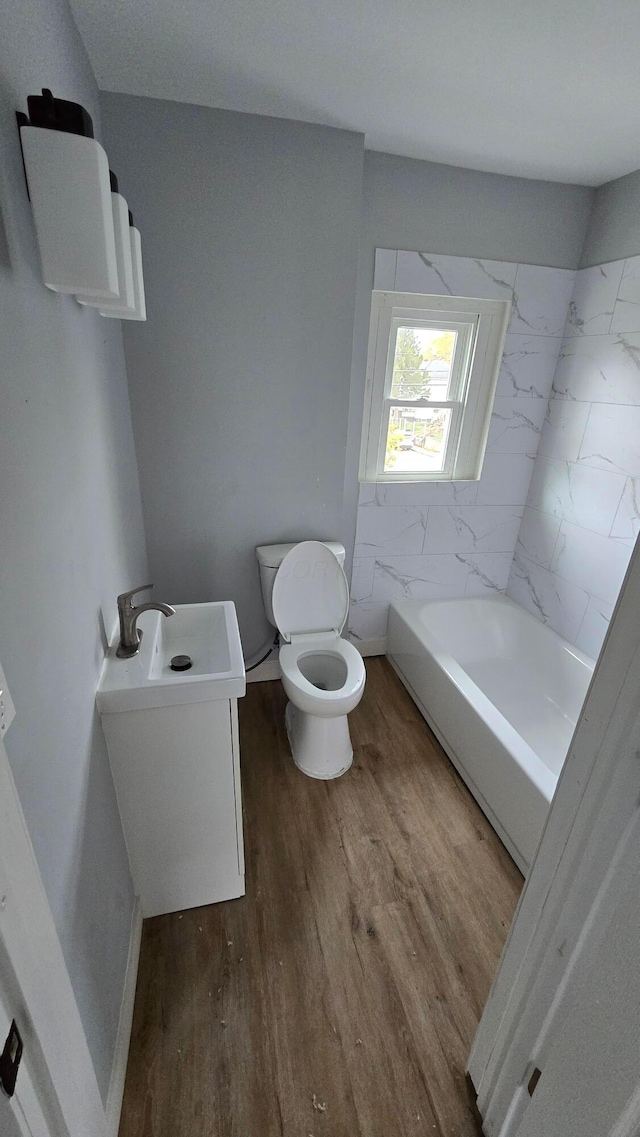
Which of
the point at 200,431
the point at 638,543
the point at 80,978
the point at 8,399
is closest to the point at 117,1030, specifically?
the point at 80,978

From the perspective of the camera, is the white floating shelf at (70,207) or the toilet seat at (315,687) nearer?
the white floating shelf at (70,207)

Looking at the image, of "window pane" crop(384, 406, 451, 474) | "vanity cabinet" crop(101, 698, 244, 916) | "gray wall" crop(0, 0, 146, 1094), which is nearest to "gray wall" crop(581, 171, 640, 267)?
"window pane" crop(384, 406, 451, 474)

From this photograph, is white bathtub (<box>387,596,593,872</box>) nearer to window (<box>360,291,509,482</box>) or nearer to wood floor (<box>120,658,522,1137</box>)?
wood floor (<box>120,658,522,1137</box>)

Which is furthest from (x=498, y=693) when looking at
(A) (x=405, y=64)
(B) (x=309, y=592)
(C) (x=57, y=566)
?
(A) (x=405, y=64)

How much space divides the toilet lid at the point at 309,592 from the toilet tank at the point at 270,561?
5cm

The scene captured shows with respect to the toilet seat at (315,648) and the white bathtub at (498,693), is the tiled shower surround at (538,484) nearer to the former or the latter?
A: the white bathtub at (498,693)

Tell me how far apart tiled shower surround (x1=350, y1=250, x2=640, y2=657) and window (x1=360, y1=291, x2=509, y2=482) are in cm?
7

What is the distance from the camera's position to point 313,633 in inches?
88.0

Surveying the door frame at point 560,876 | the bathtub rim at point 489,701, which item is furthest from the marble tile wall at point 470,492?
the door frame at point 560,876

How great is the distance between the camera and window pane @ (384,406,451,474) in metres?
2.46

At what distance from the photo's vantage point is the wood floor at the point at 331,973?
1128 millimetres

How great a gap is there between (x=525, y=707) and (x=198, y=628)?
172cm

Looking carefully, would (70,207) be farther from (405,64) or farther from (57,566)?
(405,64)

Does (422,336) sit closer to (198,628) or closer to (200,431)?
(200,431)
